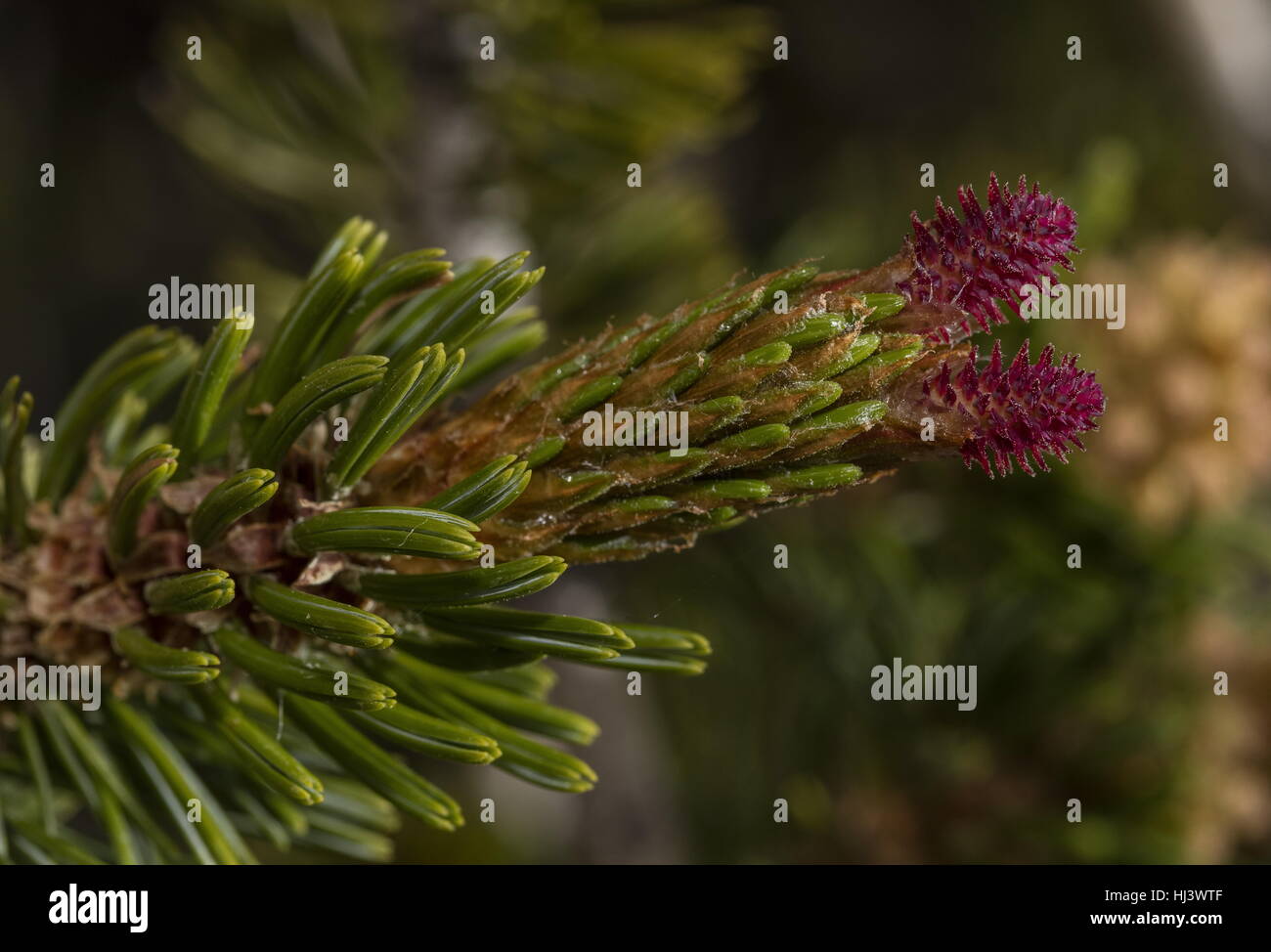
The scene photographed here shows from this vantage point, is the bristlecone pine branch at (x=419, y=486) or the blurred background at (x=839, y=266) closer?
the bristlecone pine branch at (x=419, y=486)

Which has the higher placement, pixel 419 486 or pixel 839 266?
pixel 839 266

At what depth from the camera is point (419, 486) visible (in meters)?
0.45

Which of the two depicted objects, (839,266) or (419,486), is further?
(839,266)

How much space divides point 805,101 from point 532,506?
1269mm

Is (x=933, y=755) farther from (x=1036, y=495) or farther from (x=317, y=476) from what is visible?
(x=317, y=476)

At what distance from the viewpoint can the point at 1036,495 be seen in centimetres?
97

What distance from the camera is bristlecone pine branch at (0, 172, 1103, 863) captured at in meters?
0.39

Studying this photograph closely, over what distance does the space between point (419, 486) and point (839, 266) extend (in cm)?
63

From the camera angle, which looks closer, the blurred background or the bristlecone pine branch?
the bristlecone pine branch

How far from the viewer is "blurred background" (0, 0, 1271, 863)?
910 mm

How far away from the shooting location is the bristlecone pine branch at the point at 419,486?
0.39 meters

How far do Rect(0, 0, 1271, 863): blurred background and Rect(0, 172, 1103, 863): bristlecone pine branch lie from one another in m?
0.37

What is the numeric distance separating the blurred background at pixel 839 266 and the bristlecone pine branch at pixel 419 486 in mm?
367

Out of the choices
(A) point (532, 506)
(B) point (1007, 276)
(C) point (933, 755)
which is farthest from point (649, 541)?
(C) point (933, 755)
